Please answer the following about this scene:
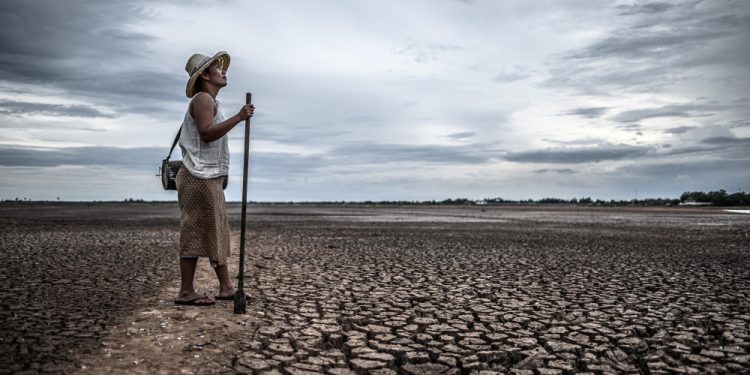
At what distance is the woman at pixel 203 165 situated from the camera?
383cm

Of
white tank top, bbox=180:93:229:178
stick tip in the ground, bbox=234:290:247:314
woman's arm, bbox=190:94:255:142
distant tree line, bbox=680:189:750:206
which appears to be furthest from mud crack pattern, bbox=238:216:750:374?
distant tree line, bbox=680:189:750:206

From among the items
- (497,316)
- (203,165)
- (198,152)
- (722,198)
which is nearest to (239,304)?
(203,165)

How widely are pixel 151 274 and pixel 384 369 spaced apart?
4277mm

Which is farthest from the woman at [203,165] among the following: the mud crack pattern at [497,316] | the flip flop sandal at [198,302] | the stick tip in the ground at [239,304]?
the mud crack pattern at [497,316]

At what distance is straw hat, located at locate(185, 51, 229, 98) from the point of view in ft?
12.8

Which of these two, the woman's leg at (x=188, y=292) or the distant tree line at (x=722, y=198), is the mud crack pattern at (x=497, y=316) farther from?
the distant tree line at (x=722, y=198)

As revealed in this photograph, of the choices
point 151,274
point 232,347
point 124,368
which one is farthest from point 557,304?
point 151,274

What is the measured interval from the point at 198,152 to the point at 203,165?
11cm

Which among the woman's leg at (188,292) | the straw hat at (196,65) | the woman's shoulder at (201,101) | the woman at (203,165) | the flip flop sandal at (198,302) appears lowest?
the flip flop sandal at (198,302)

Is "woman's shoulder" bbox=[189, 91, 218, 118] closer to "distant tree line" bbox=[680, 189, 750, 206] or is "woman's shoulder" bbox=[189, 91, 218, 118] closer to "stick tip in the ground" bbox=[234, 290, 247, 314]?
"stick tip in the ground" bbox=[234, 290, 247, 314]

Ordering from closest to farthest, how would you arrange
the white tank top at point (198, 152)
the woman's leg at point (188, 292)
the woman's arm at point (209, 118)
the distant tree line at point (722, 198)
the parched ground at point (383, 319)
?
the parched ground at point (383, 319) < the woman's arm at point (209, 118) < the white tank top at point (198, 152) < the woman's leg at point (188, 292) < the distant tree line at point (722, 198)

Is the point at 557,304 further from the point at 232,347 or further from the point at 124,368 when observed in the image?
the point at 124,368

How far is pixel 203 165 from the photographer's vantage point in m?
3.89

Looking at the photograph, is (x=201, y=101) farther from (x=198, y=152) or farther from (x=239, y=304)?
(x=239, y=304)
